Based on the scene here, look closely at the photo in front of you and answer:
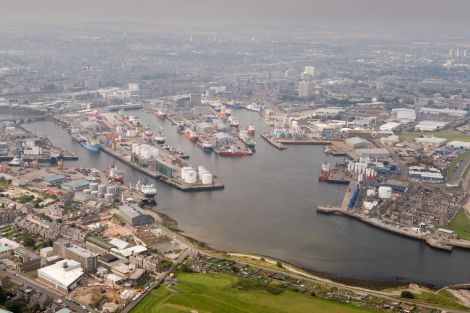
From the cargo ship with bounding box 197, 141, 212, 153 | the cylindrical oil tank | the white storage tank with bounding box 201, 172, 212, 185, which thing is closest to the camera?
the cylindrical oil tank

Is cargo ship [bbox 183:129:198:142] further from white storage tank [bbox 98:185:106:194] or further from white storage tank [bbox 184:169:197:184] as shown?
white storage tank [bbox 98:185:106:194]

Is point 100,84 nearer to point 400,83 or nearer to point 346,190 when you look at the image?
point 400,83

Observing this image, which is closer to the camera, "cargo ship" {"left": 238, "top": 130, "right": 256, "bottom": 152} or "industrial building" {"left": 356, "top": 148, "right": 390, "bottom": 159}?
"industrial building" {"left": 356, "top": 148, "right": 390, "bottom": 159}

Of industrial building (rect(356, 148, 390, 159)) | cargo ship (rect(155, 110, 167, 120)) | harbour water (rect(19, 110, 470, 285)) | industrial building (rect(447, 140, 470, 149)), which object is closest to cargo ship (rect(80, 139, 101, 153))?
harbour water (rect(19, 110, 470, 285))

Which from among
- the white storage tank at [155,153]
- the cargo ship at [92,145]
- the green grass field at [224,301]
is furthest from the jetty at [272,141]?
the green grass field at [224,301]

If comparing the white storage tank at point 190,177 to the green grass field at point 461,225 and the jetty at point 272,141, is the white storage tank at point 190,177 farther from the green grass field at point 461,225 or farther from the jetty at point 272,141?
the green grass field at point 461,225

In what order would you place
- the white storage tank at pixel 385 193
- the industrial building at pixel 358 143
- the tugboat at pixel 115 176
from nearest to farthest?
the white storage tank at pixel 385 193 → the tugboat at pixel 115 176 → the industrial building at pixel 358 143

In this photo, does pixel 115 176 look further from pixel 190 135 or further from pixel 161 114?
pixel 161 114
